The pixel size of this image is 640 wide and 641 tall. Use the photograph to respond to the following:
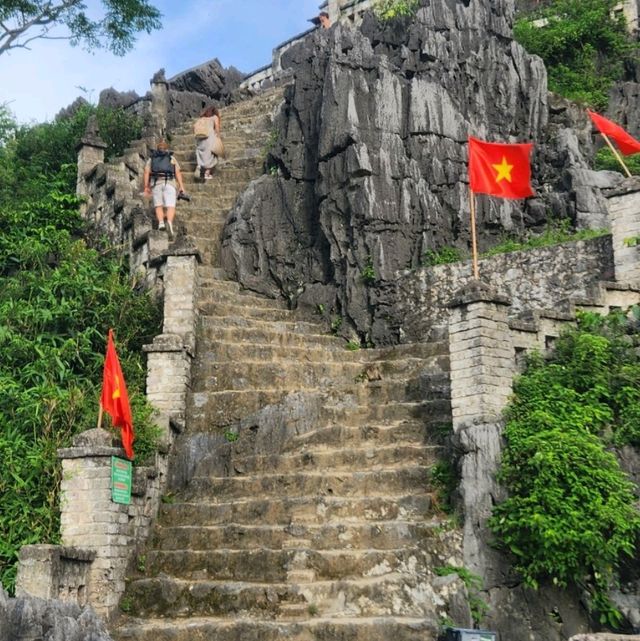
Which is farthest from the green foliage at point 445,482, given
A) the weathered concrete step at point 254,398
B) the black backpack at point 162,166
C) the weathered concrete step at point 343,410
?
the black backpack at point 162,166

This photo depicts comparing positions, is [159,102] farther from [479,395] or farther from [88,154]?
[479,395]

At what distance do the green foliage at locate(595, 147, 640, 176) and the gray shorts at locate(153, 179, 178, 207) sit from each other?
30.1 ft

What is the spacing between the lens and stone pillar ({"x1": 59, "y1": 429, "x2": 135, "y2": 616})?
11.0 m

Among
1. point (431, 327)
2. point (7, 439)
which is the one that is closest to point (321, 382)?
point (431, 327)

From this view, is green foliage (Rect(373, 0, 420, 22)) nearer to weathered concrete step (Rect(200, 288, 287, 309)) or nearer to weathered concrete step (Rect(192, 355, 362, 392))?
weathered concrete step (Rect(200, 288, 287, 309))

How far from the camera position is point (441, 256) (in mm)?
17031

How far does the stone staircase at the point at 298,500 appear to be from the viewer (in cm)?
1019

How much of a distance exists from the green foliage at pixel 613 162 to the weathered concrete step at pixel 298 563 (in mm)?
11831

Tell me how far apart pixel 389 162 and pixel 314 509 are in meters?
8.17

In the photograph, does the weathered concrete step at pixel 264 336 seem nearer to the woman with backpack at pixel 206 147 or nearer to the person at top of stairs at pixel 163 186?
the person at top of stairs at pixel 163 186

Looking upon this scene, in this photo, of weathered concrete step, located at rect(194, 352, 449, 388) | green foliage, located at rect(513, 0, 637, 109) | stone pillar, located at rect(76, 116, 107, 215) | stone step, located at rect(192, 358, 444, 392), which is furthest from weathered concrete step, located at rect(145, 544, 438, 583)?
green foliage, located at rect(513, 0, 637, 109)

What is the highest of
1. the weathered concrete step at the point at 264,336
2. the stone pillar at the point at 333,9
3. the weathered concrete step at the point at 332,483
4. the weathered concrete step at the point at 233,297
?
the stone pillar at the point at 333,9

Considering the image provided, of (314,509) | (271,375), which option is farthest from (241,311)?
(314,509)

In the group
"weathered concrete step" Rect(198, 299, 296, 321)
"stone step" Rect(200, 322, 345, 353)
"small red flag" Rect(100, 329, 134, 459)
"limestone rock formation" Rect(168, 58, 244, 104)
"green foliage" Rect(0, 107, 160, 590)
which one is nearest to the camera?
"small red flag" Rect(100, 329, 134, 459)
